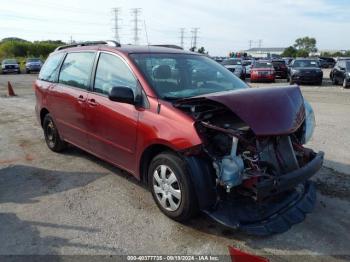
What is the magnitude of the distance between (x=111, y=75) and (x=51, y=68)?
225 centimetres

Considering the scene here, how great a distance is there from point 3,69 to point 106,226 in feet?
132

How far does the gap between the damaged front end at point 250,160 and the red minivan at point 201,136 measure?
0.03 feet

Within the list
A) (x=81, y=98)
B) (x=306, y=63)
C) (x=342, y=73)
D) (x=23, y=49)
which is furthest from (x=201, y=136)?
(x=23, y=49)

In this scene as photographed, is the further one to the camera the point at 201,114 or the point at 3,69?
the point at 3,69

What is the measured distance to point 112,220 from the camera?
425 centimetres

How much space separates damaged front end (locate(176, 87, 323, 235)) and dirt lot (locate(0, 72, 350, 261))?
0.22 m

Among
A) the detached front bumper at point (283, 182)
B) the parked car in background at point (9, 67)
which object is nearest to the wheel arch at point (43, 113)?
the detached front bumper at point (283, 182)

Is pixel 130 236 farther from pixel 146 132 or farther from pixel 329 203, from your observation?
pixel 329 203

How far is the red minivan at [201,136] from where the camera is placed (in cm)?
377

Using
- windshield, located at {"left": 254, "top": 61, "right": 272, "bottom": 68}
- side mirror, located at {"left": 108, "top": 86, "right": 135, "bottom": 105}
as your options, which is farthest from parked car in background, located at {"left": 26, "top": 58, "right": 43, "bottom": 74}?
side mirror, located at {"left": 108, "top": 86, "right": 135, "bottom": 105}

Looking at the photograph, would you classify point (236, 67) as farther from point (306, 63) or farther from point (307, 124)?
point (307, 124)

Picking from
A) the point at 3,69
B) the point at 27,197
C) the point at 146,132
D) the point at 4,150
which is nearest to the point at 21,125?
the point at 4,150

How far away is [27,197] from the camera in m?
4.90

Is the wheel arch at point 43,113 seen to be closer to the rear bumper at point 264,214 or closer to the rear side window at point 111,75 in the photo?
the rear side window at point 111,75
